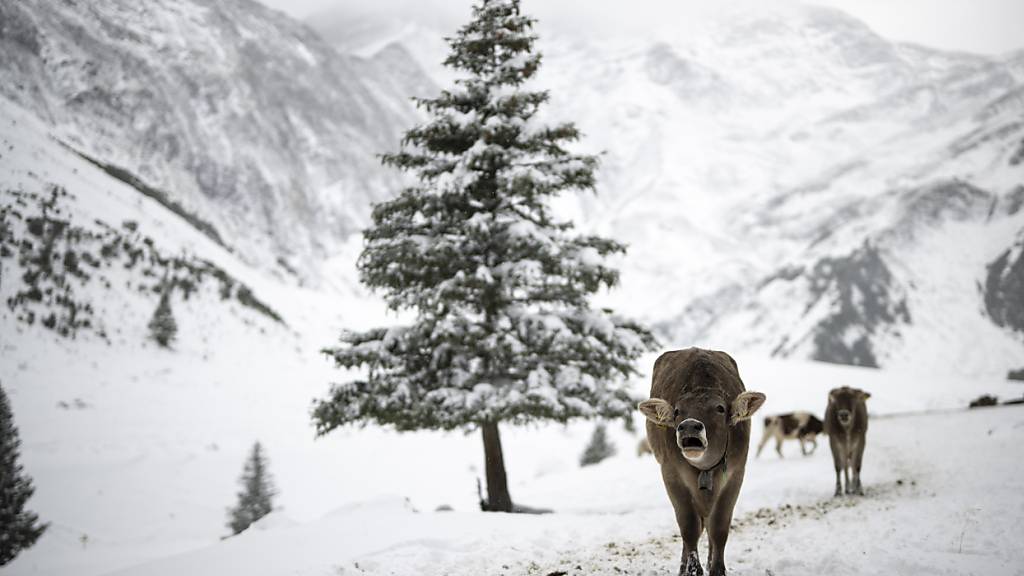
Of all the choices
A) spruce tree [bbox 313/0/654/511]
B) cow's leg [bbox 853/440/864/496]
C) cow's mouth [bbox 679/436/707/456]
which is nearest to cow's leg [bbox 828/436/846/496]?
cow's leg [bbox 853/440/864/496]

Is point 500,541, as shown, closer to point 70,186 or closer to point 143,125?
point 70,186

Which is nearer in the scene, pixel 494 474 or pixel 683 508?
pixel 683 508

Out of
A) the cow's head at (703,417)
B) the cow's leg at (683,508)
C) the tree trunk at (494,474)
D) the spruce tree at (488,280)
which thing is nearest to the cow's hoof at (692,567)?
the cow's leg at (683,508)

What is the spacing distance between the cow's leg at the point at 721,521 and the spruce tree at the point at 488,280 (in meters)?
4.22

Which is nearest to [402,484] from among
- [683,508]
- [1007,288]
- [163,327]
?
[163,327]

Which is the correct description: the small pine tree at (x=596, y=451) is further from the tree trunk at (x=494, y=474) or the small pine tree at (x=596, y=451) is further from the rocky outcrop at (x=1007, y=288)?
the rocky outcrop at (x=1007, y=288)

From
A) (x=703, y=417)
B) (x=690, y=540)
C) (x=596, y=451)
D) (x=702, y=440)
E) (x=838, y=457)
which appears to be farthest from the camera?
(x=596, y=451)

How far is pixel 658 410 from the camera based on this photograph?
12.6 ft

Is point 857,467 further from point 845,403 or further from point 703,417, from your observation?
point 703,417

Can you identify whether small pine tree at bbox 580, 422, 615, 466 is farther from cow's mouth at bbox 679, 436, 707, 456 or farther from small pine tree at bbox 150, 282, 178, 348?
cow's mouth at bbox 679, 436, 707, 456

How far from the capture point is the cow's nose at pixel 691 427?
3271mm

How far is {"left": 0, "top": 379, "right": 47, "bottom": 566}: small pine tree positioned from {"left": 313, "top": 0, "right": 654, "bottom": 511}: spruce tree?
10.6 m

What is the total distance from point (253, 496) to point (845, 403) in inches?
739

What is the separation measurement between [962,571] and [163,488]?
21.4 metres
